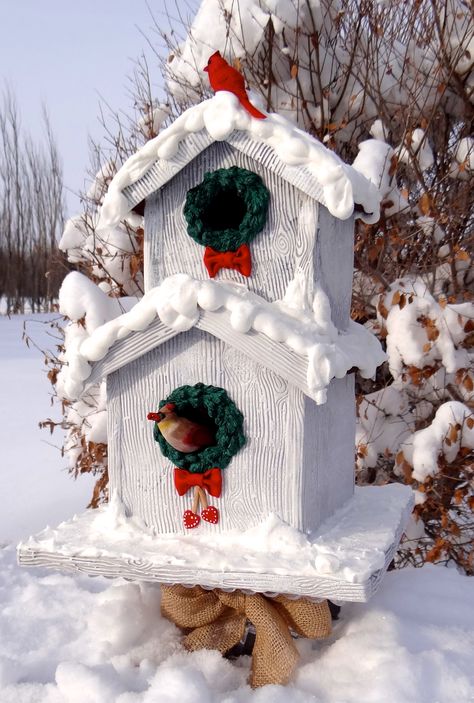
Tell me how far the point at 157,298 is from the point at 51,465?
3679 millimetres

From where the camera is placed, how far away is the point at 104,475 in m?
3.55

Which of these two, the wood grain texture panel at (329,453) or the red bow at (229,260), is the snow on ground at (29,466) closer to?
the red bow at (229,260)

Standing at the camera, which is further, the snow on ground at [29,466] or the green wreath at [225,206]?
the snow on ground at [29,466]

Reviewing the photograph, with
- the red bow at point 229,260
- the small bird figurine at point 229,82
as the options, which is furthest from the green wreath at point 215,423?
the small bird figurine at point 229,82

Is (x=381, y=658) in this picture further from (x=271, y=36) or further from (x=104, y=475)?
(x=271, y=36)

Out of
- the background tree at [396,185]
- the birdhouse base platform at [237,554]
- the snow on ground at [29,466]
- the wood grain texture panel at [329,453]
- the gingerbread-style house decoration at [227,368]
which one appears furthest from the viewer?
the snow on ground at [29,466]

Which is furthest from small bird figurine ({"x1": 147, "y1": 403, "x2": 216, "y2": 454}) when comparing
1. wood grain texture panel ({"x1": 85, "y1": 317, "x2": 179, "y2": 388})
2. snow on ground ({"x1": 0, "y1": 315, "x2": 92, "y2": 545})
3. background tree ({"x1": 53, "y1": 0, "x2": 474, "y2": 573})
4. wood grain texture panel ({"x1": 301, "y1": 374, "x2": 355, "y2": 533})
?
snow on ground ({"x1": 0, "y1": 315, "x2": 92, "y2": 545})

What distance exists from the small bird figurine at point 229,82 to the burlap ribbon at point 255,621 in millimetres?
1297

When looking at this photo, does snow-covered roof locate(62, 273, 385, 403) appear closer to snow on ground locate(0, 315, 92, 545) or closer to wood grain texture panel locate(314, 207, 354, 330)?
wood grain texture panel locate(314, 207, 354, 330)

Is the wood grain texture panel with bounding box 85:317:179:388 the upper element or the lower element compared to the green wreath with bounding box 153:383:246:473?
upper

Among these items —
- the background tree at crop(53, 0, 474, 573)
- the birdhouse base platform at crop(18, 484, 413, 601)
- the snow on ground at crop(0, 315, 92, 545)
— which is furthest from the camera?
the snow on ground at crop(0, 315, 92, 545)

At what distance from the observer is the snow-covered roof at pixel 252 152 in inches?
70.0

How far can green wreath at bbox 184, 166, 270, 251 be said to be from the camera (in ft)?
6.16

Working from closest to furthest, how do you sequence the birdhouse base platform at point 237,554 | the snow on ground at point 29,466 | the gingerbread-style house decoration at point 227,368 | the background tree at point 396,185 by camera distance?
the birdhouse base platform at point 237,554 → the gingerbread-style house decoration at point 227,368 → the background tree at point 396,185 → the snow on ground at point 29,466
